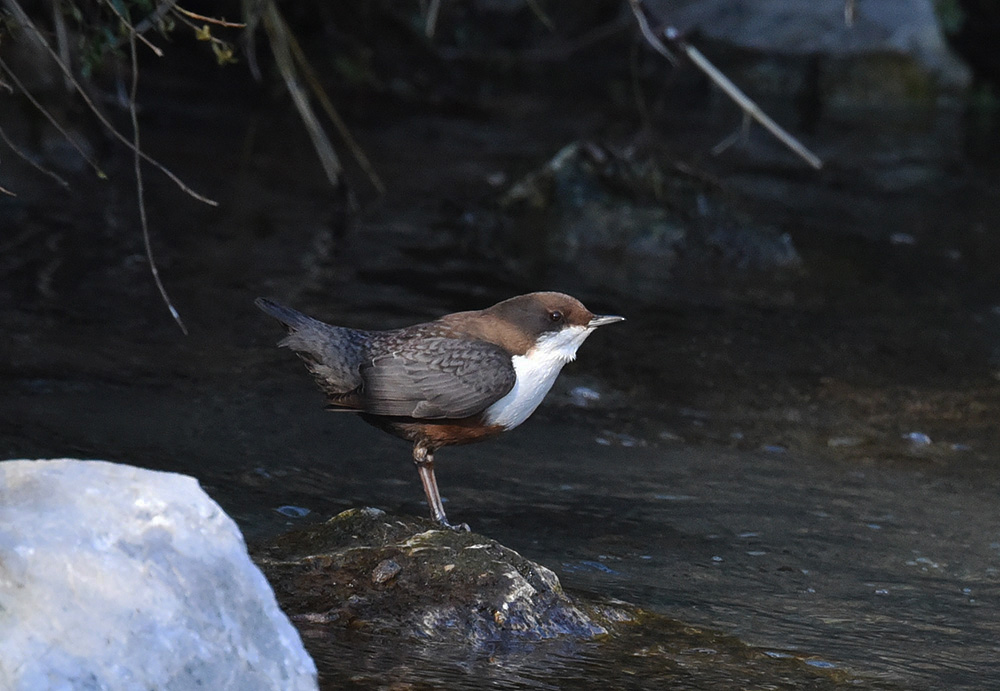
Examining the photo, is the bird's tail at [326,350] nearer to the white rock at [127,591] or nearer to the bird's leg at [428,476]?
the bird's leg at [428,476]

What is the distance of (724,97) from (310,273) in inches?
274

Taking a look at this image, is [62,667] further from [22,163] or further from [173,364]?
[22,163]

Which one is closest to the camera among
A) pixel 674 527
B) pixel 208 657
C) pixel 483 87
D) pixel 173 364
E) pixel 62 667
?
pixel 62 667

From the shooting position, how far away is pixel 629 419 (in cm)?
532

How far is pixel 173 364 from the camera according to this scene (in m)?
5.38

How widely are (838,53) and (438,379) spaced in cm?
1042

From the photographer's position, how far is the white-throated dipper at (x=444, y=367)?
148 inches

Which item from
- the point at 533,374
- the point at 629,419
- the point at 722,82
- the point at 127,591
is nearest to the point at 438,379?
the point at 533,374

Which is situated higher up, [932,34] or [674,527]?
[932,34]

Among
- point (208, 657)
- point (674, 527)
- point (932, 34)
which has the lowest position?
point (674, 527)

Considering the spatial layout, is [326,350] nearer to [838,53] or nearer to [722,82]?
[722,82]

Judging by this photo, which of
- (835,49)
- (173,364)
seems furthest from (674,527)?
(835,49)

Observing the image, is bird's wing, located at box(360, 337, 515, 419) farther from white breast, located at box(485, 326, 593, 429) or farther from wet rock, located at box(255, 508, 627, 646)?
wet rock, located at box(255, 508, 627, 646)

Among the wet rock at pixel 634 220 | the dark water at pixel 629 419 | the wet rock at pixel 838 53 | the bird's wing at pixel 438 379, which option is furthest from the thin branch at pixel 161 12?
the wet rock at pixel 838 53
